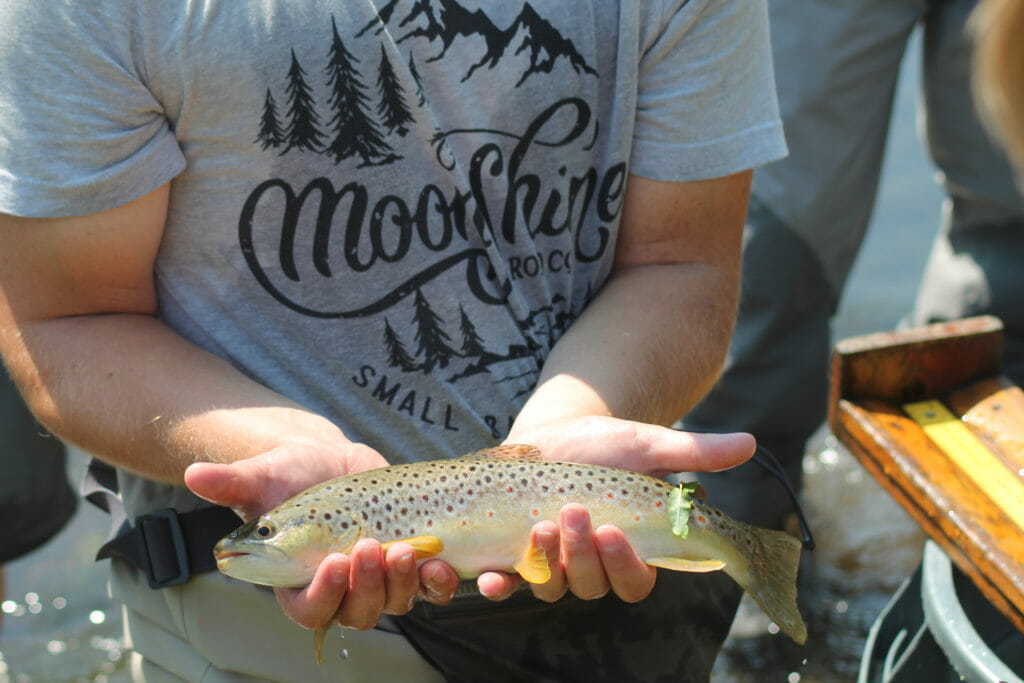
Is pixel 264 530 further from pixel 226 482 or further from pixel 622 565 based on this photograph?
pixel 622 565

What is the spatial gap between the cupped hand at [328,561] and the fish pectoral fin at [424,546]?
2cm

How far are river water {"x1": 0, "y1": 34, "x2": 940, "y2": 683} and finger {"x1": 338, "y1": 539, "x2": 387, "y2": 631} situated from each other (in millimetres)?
2156

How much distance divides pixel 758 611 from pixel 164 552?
239 cm

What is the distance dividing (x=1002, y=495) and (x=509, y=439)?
1.10m

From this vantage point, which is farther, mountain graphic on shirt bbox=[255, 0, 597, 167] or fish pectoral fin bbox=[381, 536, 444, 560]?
mountain graphic on shirt bbox=[255, 0, 597, 167]

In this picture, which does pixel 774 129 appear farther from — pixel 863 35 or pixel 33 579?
pixel 33 579

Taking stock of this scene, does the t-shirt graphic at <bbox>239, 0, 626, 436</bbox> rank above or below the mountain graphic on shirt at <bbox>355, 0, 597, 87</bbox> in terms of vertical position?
below

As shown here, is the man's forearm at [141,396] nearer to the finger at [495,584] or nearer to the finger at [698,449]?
the finger at [495,584]

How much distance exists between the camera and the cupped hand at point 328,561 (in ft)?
5.92

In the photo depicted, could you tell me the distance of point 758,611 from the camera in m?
4.02

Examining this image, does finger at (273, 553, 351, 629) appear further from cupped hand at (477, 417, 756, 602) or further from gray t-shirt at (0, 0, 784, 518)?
gray t-shirt at (0, 0, 784, 518)

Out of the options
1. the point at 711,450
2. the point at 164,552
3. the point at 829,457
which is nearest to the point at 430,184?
the point at 711,450

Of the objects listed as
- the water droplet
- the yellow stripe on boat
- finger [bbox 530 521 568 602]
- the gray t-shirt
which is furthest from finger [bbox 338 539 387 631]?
the water droplet

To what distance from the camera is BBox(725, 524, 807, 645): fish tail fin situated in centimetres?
207
